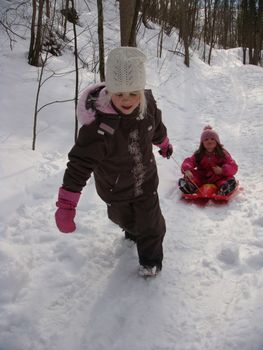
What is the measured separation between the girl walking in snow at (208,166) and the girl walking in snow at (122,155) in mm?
1495

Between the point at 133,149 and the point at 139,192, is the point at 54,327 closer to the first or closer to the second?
the point at 139,192

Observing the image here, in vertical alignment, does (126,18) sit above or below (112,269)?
above

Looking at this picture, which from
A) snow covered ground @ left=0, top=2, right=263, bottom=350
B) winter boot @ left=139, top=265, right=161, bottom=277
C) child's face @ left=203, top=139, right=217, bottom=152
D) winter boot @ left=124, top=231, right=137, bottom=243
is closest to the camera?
snow covered ground @ left=0, top=2, right=263, bottom=350

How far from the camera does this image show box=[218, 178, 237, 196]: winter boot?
3.76 metres

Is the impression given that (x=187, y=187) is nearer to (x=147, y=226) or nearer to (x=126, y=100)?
(x=147, y=226)

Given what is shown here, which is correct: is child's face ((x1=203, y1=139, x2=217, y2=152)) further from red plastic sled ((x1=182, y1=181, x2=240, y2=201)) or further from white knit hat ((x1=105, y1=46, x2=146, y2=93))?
white knit hat ((x1=105, y1=46, x2=146, y2=93))

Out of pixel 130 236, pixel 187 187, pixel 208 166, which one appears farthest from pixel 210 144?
pixel 130 236

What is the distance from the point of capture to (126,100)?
6.86ft

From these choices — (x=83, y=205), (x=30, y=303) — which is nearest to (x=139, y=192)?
(x=30, y=303)

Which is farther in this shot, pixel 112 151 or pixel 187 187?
pixel 187 187

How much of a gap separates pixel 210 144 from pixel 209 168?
0.28 metres

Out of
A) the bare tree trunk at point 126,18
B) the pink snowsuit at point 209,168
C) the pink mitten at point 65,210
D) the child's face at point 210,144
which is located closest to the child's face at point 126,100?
the pink mitten at point 65,210

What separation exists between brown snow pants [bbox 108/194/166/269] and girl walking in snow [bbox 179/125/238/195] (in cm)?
145

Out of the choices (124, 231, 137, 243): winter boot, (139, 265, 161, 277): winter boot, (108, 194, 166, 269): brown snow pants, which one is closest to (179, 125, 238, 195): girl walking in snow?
(124, 231, 137, 243): winter boot
